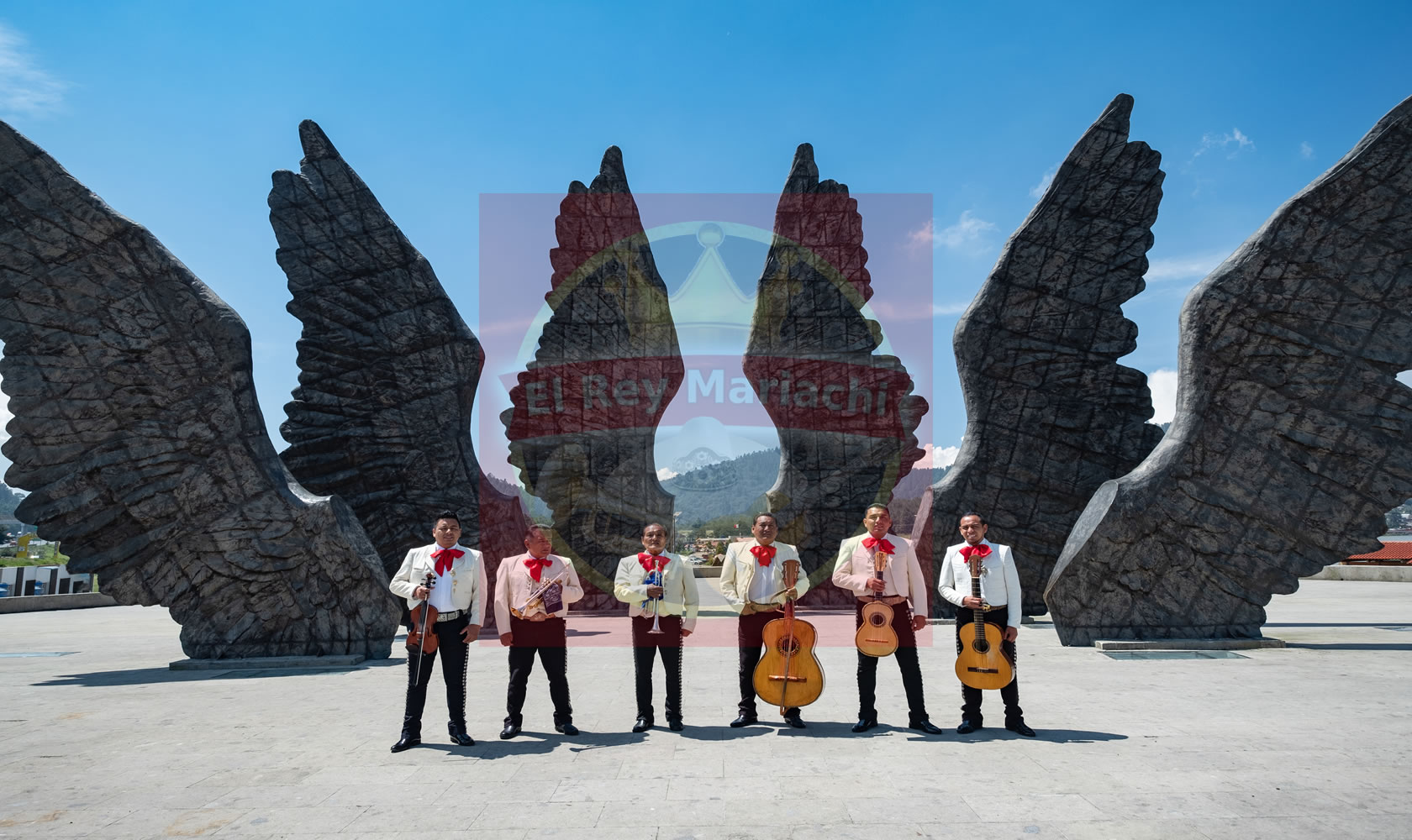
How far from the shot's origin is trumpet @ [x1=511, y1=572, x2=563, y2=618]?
5.03 meters

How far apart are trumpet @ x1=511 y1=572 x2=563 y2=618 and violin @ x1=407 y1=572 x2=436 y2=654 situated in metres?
0.47

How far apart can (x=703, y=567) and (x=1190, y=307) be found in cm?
1487

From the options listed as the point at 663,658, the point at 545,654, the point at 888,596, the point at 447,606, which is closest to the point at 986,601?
the point at 888,596

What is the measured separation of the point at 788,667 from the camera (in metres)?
4.97

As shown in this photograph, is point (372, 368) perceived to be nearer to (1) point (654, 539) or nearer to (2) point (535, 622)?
(2) point (535, 622)

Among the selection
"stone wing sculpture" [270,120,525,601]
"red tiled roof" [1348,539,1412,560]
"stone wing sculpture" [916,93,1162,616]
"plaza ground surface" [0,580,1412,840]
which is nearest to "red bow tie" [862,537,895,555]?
"plaza ground surface" [0,580,1412,840]

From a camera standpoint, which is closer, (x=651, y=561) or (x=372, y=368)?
(x=651, y=561)

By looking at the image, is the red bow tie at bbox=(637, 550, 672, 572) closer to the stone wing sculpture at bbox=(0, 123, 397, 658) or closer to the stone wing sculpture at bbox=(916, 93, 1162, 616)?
the stone wing sculpture at bbox=(0, 123, 397, 658)

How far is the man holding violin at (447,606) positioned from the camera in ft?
15.7

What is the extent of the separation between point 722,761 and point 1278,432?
6411 millimetres

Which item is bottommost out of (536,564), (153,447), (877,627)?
(877,627)

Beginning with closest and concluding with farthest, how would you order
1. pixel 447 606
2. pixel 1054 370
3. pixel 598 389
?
1. pixel 447 606
2. pixel 1054 370
3. pixel 598 389

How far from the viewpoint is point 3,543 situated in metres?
64.1

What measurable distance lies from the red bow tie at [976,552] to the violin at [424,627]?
307cm
